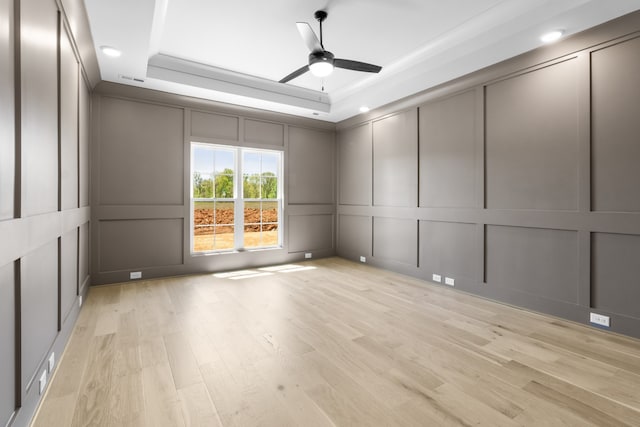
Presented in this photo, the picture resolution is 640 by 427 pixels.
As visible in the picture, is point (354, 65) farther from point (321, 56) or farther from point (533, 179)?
point (533, 179)

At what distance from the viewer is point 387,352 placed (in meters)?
2.47

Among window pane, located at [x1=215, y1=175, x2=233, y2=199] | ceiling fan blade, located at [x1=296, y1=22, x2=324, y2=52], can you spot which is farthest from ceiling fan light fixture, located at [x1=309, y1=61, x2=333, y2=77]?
window pane, located at [x1=215, y1=175, x2=233, y2=199]

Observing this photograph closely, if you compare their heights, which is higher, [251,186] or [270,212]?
[251,186]

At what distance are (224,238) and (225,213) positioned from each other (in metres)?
0.44

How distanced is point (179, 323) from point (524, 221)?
3.87 m

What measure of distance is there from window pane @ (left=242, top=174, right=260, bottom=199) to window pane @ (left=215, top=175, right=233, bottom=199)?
235 mm

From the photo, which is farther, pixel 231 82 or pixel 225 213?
pixel 225 213

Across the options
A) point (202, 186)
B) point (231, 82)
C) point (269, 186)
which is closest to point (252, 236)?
point (269, 186)

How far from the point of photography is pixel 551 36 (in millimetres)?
3039

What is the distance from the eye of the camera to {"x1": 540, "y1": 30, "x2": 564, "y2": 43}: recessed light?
9.78 feet

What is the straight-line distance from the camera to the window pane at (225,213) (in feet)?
17.5

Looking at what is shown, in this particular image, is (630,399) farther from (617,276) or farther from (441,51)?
(441,51)

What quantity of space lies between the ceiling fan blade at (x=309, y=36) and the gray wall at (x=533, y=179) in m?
2.15

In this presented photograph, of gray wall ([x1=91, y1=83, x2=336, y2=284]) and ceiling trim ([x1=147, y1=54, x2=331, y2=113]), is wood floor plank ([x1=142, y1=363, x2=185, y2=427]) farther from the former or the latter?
ceiling trim ([x1=147, y1=54, x2=331, y2=113])
